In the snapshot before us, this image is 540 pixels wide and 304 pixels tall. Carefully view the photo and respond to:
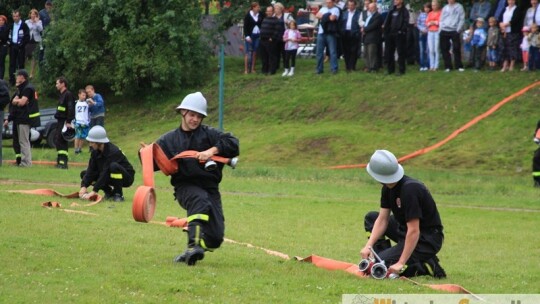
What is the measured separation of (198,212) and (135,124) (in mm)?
25389

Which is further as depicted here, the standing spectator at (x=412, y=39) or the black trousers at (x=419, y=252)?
the standing spectator at (x=412, y=39)

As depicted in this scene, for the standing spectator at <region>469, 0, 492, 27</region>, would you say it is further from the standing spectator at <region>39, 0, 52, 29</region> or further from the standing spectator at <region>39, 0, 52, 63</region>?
the standing spectator at <region>39, 0, 52, 29</region>

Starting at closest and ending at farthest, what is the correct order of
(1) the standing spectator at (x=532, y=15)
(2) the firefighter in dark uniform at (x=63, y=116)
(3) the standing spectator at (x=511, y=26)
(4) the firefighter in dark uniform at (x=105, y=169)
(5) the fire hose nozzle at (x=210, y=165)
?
(5) the fire hose nozzle at (x=210, y=165) → (4) the firefighter in dark uniform at (x=105, y=169) → (2) the firefighter in dark uniform at (x=63, y=116) → (1) the standing spectator at (x=532, y=15) → (3) the standing spectator at (x=511, y=26)

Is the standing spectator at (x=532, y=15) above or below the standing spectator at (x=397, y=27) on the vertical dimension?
above

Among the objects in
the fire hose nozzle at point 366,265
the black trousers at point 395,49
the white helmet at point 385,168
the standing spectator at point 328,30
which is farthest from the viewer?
the standing spectator at point 328,30

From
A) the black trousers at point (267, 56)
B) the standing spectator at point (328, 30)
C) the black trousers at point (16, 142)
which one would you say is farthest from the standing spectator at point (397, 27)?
the black trousers at point (16, 142)

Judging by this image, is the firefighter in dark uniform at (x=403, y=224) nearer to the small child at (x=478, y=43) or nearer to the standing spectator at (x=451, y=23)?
the standing spectator at (x=451, y=23)

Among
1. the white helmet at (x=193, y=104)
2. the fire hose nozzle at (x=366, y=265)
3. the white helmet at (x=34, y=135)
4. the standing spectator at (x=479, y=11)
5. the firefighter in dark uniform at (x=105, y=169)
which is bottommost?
the white helmet at (x=34, y=135)

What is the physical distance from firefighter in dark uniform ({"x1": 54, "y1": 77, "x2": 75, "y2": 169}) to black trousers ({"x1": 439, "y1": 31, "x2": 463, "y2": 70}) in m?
11.1

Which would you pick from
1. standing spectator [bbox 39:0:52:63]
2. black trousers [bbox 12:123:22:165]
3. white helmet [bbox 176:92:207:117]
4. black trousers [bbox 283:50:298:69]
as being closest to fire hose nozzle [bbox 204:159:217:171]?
white helmet [bbox 176:92:207:117]

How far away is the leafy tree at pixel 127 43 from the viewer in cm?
3728

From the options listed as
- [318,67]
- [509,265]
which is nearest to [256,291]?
[509,265]

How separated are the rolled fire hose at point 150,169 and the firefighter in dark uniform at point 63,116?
47.4ft

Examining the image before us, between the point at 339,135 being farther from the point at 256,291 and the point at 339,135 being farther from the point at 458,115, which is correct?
the point at 256,291
